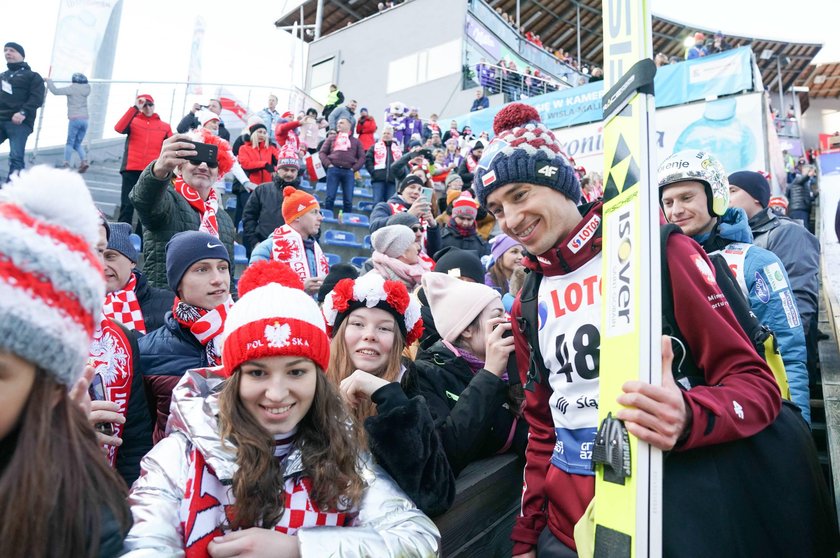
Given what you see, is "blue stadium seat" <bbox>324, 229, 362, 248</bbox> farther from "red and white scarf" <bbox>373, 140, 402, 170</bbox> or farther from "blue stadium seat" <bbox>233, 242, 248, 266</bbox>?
"red and white scarf" <bbox>373, 140, 402, 170</bbox>

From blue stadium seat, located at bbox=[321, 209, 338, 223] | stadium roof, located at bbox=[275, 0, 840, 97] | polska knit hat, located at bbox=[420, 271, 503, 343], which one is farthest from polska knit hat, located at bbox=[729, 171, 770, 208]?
stadium roof, located at bbox=[275, 0, 840, 97]

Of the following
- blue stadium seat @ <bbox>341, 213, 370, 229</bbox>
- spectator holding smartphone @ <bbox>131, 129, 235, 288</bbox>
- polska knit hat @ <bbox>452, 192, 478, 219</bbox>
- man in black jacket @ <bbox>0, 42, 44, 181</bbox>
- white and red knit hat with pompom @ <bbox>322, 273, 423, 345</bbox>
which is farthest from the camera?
blue stadium seat @ <bbox>341, 213, 370, 229</bbox>

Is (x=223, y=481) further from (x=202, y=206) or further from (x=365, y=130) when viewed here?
(x=365, y=130)

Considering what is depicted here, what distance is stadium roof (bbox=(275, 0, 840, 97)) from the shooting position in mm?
24625

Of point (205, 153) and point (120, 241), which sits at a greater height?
point (205, 153)

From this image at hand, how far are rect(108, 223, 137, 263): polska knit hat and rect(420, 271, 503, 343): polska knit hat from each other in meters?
1.59

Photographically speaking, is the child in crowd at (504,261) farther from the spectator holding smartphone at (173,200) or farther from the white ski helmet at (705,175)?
the spectator holding smartphone at (173,200)

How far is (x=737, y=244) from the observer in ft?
8.12

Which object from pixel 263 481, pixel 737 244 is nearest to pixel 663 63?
pixel 737 244

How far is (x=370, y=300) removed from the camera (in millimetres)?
2182

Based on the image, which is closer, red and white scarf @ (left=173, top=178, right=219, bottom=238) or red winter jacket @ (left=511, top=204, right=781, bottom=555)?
red winter jacket @ (left=511, top=204, right=781, bottom=555)

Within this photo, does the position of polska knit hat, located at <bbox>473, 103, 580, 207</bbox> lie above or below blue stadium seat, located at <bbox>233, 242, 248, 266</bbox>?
below

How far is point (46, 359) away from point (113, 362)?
126 cm

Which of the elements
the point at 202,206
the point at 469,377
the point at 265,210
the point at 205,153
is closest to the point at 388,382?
the point at 469,377
